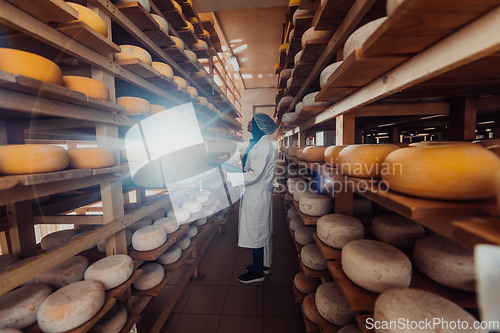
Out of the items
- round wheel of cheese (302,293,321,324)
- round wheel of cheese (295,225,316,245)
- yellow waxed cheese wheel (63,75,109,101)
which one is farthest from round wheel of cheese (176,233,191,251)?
yellow waxed cheese wheel (63,75,109,101)

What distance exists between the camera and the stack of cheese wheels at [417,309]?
2.27ft

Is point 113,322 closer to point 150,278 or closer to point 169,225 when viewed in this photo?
point 150,278

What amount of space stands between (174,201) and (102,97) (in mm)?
1571

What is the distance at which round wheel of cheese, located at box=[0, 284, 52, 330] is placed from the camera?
1015mm

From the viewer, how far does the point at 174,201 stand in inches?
105

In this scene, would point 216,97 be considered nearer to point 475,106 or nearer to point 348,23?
point 348,23

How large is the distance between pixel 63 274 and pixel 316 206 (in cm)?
192

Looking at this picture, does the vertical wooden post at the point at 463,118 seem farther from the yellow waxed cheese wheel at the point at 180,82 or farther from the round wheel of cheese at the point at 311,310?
the yellow waxed cheese wheel at the point at 180,82

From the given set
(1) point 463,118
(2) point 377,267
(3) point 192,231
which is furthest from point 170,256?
(1) point 463,118

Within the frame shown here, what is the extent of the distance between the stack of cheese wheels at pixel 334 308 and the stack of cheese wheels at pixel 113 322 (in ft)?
4.44

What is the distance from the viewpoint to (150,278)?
1.75 meters

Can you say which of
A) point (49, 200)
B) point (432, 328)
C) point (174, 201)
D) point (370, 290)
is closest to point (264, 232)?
point (174, 201)

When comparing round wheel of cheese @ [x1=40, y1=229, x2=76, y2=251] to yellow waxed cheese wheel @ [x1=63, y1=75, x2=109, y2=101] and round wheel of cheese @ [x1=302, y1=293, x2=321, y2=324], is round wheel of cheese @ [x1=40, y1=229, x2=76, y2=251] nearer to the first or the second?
yellow waxed cheese wheel @ [x1=63, y1=75, x2=109, y2=101]

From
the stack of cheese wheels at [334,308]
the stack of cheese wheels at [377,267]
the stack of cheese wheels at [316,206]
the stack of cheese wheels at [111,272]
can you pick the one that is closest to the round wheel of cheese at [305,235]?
the stack of cheese wheels at [316,206]
